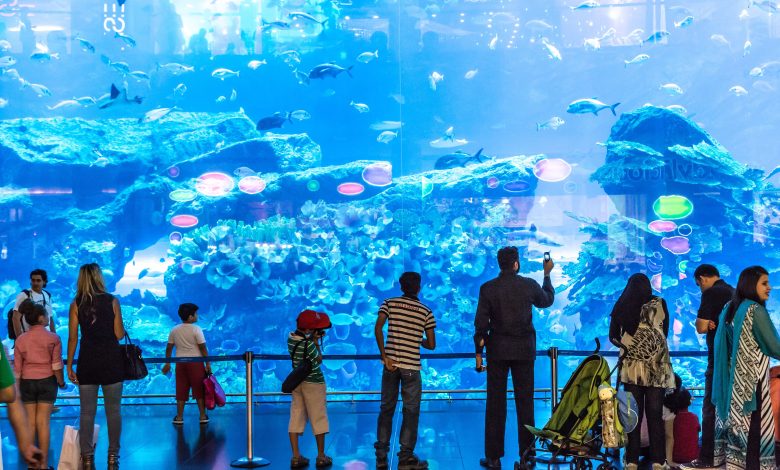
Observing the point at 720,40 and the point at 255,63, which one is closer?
the point at 720,40

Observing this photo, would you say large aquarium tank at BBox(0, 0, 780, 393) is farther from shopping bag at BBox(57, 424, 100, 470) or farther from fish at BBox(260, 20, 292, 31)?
shopping bag at BBox(57, 424, 100, 470)

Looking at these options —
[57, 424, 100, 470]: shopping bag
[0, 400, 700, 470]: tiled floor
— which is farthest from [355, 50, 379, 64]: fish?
[57, 424, 100, 470]: shopping bag

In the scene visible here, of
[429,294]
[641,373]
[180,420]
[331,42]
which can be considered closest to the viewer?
[641,373]

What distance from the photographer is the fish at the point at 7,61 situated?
17281 millimetres

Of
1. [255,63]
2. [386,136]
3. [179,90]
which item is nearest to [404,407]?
[386,136]

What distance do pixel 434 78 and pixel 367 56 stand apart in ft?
4.55

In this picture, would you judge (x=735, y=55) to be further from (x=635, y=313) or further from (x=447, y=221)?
(x=635, y=313)

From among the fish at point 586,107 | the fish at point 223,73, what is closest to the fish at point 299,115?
the fish at point 223,73

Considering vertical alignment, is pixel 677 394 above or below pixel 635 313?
below

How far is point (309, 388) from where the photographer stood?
262 inches

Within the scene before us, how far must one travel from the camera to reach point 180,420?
30.2ft

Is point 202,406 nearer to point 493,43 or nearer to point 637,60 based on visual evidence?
point 493,43

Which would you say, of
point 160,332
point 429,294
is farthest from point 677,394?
point 160,332

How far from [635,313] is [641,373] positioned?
0.42 metres
